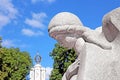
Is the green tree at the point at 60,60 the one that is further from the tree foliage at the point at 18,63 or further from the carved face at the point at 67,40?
the carved face at the point at 67,40

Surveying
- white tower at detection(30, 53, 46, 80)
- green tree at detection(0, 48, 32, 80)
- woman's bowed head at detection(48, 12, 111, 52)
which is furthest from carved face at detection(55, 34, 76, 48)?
white tower at detection(30, 53, 46, 80)

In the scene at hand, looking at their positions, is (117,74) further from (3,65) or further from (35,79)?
(35,79)

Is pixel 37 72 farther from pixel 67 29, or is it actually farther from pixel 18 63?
pixel 67 29

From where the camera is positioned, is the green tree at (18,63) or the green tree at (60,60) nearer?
the green tree at (60,60)

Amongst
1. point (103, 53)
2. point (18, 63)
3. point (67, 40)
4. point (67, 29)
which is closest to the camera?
point (103, 53)

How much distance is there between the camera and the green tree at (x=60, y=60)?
4169cm

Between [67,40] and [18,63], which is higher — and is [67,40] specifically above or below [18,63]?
below

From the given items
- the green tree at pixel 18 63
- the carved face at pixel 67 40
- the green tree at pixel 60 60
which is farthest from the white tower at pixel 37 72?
the carved face at pixel 67 40

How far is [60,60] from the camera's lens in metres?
42.9

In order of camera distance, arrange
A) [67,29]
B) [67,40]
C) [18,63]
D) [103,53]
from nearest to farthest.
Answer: [103,53]
[67,29]
[67,40]
[18,63]

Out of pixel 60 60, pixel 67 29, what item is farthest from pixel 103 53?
pixel 60 60

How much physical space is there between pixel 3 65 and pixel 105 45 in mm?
40989

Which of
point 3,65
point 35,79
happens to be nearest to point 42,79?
point 35,79

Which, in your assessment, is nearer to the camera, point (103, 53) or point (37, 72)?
point (103, 53)
